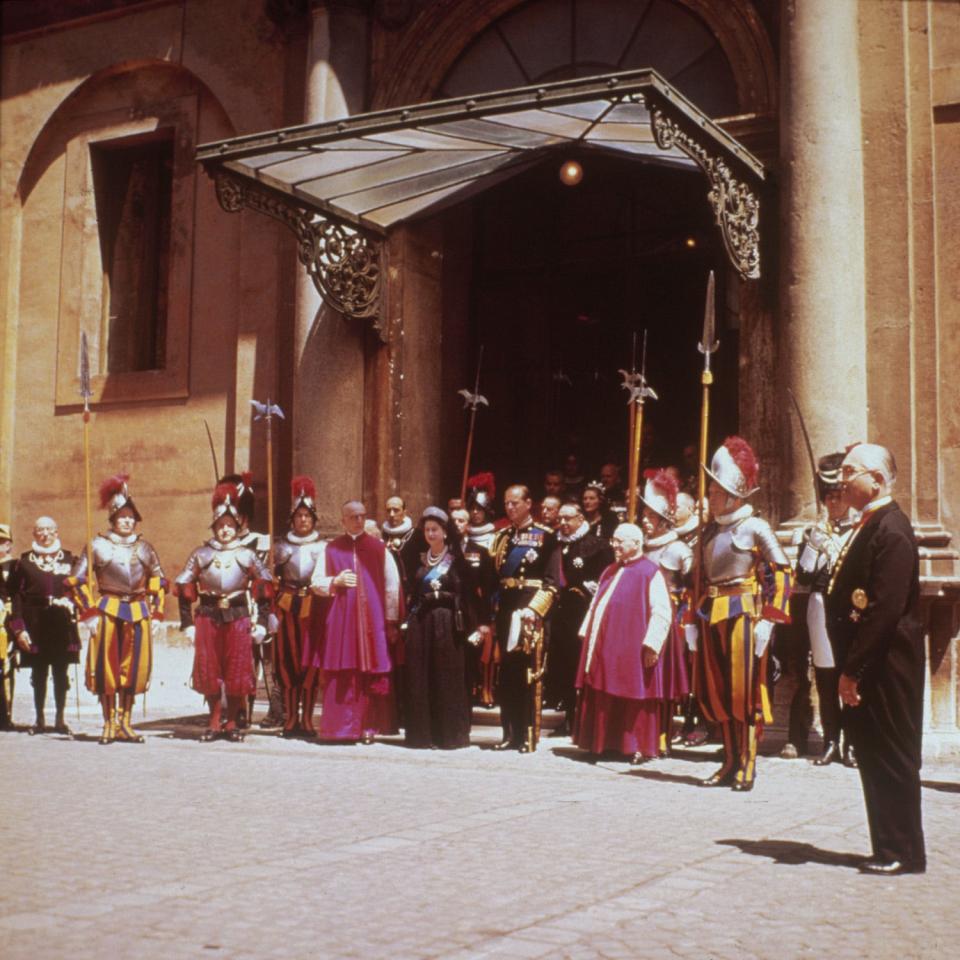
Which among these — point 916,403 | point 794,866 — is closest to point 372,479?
point 916,403

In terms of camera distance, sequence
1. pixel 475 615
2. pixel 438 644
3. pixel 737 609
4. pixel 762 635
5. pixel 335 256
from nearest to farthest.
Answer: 1. pixel 762 635
2. pixel 737 609
3. pixel 438 644
4. pixel 475 615
5. pixel 335 256

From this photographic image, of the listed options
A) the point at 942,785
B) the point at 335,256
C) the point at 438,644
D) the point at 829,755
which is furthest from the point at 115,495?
the point at 942,785

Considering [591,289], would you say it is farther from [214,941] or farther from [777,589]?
[214,941]

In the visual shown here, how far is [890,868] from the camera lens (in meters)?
6.14

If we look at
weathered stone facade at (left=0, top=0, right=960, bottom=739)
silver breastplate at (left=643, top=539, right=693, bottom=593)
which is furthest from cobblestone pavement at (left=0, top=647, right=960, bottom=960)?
weathered stone facade at (left=0, top=0, right=960, bottom=739)

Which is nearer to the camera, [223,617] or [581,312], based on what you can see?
[223,617]

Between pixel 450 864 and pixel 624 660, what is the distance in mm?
4276

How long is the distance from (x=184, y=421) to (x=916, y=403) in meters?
7.50

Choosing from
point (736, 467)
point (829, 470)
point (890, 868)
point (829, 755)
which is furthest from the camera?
point (829, 470)

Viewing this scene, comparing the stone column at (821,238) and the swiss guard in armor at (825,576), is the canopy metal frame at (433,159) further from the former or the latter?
the swiss guard in armor at (825,576)

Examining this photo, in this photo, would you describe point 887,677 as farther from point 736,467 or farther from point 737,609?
point 736,467

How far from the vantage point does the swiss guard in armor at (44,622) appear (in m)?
12.1

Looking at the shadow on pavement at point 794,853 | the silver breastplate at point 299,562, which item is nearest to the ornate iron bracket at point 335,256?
the silver breastplate at point 299,562

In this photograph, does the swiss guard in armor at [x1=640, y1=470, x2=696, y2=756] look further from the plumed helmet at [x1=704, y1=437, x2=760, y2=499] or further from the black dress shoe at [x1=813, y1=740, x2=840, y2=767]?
the plumed helmet at [x1=704, y1=437, x2=760, y2=499]
